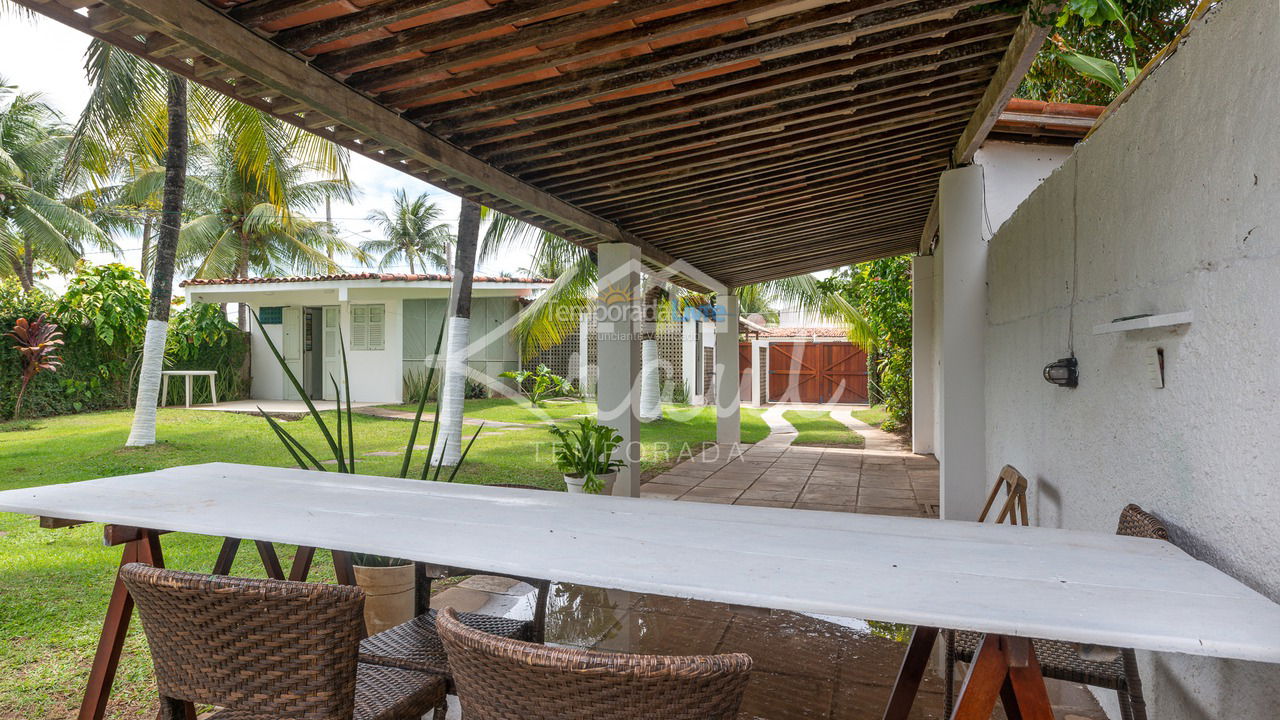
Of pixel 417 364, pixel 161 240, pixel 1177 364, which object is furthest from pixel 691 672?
pixel 417 364

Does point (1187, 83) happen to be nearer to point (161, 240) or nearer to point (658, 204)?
point (658, 204)

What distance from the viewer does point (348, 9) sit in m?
2.17

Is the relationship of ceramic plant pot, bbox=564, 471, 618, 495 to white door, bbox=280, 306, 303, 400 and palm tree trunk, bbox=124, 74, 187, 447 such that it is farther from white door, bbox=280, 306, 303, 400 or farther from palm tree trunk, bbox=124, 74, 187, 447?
white door, bbox=280, 306, 303, 400

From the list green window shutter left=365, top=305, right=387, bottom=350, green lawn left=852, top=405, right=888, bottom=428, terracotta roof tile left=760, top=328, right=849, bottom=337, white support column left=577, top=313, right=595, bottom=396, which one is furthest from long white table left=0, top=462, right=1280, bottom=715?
terracotta roof tile left=760, top=328, right=849, bottom=337

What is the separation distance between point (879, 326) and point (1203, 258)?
28.5 ft

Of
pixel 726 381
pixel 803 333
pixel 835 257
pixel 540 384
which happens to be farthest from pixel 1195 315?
pixel 803 333

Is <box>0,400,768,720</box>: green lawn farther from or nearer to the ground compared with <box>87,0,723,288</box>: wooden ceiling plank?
nearer to the ground

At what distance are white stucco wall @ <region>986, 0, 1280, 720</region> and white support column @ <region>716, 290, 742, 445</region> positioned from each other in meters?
6.54

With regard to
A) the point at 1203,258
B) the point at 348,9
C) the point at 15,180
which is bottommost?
the point at 1203,258

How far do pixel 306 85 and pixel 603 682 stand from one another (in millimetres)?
2280

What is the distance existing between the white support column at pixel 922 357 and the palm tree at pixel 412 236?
24009 millimetres

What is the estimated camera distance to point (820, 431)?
36.0 ft

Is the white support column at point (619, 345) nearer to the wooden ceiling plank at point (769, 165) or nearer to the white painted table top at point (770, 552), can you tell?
the wooden ceiling plank at point (769, 165)

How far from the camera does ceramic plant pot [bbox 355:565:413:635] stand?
263 cm
